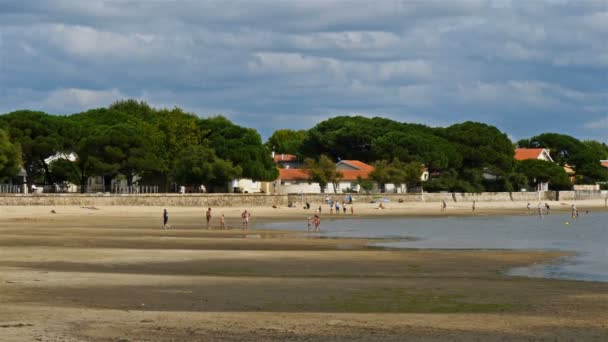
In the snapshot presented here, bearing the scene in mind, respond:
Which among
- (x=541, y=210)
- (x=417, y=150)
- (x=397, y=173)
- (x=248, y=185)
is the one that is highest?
(x=417, y=150)

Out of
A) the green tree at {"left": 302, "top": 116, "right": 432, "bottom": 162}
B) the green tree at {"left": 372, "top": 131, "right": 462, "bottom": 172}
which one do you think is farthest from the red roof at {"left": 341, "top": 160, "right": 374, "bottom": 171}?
the green tree at {"left": 302, "top": 116, "right": 432, "bottom": 162}

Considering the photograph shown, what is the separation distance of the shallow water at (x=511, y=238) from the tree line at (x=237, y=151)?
88.8ft

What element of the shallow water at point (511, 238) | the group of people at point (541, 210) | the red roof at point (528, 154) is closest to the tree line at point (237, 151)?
the red roof at point (528, 154)

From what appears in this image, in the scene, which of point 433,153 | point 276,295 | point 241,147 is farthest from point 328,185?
point 276,295

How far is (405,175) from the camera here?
123 meters

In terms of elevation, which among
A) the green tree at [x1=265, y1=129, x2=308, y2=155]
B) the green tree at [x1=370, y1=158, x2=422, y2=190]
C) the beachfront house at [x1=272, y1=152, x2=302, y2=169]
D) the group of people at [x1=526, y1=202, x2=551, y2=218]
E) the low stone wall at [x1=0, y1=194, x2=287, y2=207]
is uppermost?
the green tree at [x1=265, y1=129, x2=308, y2=155]

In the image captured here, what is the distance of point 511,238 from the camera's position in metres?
55.6

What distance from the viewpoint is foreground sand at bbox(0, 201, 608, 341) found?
1867 centimetres

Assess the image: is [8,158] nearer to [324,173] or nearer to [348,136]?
[324,173]

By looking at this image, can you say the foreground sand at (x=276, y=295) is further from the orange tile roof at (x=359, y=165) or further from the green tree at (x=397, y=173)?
the orange tile roof at (x=359, y=165)

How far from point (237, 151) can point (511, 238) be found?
5792cm

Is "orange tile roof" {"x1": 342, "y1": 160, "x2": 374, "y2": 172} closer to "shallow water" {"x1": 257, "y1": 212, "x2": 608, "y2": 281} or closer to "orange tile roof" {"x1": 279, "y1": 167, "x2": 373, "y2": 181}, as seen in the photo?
"orange tile roof" {"x1": 279, "y1": 167, "x2": 373, "y2": 181}

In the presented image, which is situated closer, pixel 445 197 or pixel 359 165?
pixel 445 197

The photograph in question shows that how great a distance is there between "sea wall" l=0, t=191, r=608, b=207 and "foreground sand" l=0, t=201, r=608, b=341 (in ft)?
124
